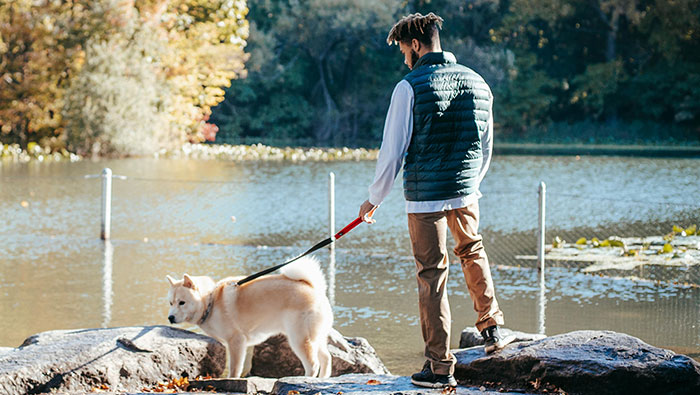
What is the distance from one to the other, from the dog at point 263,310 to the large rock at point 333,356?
36cm

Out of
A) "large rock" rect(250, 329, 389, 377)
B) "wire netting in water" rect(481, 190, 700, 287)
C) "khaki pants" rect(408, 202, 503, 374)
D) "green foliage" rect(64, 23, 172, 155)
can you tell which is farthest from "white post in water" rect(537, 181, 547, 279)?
"green foliage" rect(64, 23, 172, 155)

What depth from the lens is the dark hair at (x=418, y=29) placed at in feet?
16.6

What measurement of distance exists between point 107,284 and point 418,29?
20.8 ft

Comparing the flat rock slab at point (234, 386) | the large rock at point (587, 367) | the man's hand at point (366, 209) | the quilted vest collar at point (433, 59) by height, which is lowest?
the flat rock slab at point (234, 386)

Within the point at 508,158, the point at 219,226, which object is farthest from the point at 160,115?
the point at 219,226

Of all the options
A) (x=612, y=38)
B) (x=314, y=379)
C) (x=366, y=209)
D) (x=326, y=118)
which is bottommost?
(x=314, y=379)

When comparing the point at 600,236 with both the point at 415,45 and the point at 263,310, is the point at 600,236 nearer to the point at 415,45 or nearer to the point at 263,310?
the point at 263,310

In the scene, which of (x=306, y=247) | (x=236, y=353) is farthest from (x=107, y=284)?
(x=236, y=353)

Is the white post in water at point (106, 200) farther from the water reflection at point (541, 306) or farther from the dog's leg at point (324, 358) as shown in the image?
the dog's leg at point (324, 358)

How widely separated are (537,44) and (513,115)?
543cm

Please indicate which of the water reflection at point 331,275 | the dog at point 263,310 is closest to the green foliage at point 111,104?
the water reflection at point 331,275

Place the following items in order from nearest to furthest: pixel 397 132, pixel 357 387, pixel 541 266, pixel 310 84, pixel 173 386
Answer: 1. pixel 397 132
2. pixel 357 387
3. pixel 173 386
4. pixel 541 266
5. pixel 310 84

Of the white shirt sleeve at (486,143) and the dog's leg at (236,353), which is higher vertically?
the white shirt sleeve at (486,143)

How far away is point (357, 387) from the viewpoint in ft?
16.9
